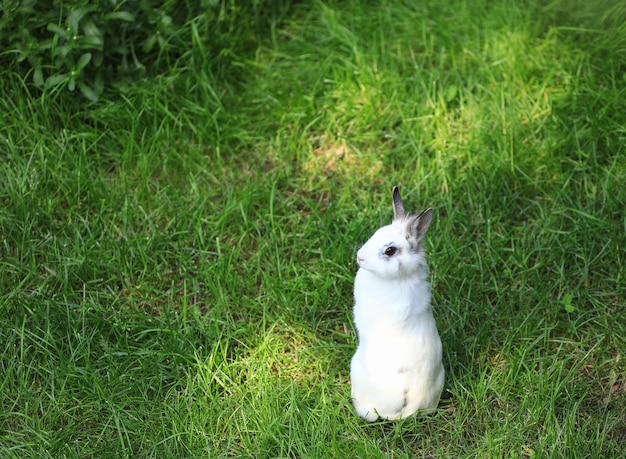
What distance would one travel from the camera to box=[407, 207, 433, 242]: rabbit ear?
3.42 m

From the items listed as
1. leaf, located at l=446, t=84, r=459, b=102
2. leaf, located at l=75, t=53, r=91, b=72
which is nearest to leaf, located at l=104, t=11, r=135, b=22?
leaf, located at l=75, t=53, r=91, b=72

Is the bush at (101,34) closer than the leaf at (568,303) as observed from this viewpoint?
No

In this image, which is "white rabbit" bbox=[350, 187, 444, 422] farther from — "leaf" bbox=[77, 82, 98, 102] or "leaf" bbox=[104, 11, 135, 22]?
"leaf" bbox=[77, 82, 98, 102]

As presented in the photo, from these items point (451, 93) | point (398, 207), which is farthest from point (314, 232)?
point (451, 93)

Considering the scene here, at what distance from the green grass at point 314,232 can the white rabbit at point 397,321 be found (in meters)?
0.22

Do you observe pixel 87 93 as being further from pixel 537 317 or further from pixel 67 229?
pixel 537 317

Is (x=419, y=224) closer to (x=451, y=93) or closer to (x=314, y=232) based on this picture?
(x=314, y=232)

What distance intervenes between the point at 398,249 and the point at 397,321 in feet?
0.96

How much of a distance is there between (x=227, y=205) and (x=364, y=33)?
1.55 metres

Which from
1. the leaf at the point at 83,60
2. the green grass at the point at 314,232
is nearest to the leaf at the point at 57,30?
the leaf at the point at 83,60

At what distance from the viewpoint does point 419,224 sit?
3451 mm

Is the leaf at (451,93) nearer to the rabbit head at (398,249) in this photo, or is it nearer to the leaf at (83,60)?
the rabbit head at (398,249)

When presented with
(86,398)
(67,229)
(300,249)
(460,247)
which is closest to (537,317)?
(460,247)

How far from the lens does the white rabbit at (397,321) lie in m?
3.37
